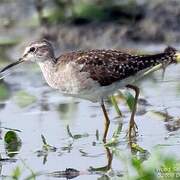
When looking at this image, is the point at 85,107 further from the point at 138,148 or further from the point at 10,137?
the point at 138,148

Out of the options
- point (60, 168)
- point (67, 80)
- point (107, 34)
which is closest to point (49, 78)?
point (67, 80)

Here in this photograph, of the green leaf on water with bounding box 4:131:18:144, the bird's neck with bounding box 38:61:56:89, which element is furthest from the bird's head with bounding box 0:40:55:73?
the green leaf on water with bounding box 4:131:18:144

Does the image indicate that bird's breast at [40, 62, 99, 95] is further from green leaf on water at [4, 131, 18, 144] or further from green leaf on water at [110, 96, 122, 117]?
green leaf on water at [4, 131, 18, 144]

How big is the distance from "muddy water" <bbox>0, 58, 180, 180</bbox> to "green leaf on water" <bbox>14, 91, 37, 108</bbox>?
0.01 metres

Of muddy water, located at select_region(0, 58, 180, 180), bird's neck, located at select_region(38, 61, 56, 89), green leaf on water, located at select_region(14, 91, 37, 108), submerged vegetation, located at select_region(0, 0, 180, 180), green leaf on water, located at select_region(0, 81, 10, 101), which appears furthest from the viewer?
green leaf on water, located at select_region(0, 81, 10, 101)

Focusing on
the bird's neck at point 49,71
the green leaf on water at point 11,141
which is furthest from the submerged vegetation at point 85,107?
the bird's neck at point 49,71

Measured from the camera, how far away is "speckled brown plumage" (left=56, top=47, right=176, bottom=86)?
8750mm

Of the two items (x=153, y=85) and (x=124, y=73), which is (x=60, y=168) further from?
(x=153, y=85)

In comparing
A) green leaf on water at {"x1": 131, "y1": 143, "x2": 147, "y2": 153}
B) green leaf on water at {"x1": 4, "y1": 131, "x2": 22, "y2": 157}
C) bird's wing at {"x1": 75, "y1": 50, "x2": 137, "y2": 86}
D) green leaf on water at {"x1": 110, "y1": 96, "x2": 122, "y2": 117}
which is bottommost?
green leaf on water at {"x1": 131, "y1": 143, "x2": 147, "y2": 153}

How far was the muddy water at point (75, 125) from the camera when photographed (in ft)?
25.7

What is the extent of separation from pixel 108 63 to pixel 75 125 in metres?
0.81

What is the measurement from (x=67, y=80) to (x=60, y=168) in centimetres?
133

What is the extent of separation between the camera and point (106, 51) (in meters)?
8.87

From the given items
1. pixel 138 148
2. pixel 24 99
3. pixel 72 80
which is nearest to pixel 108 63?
pixel 72 80
